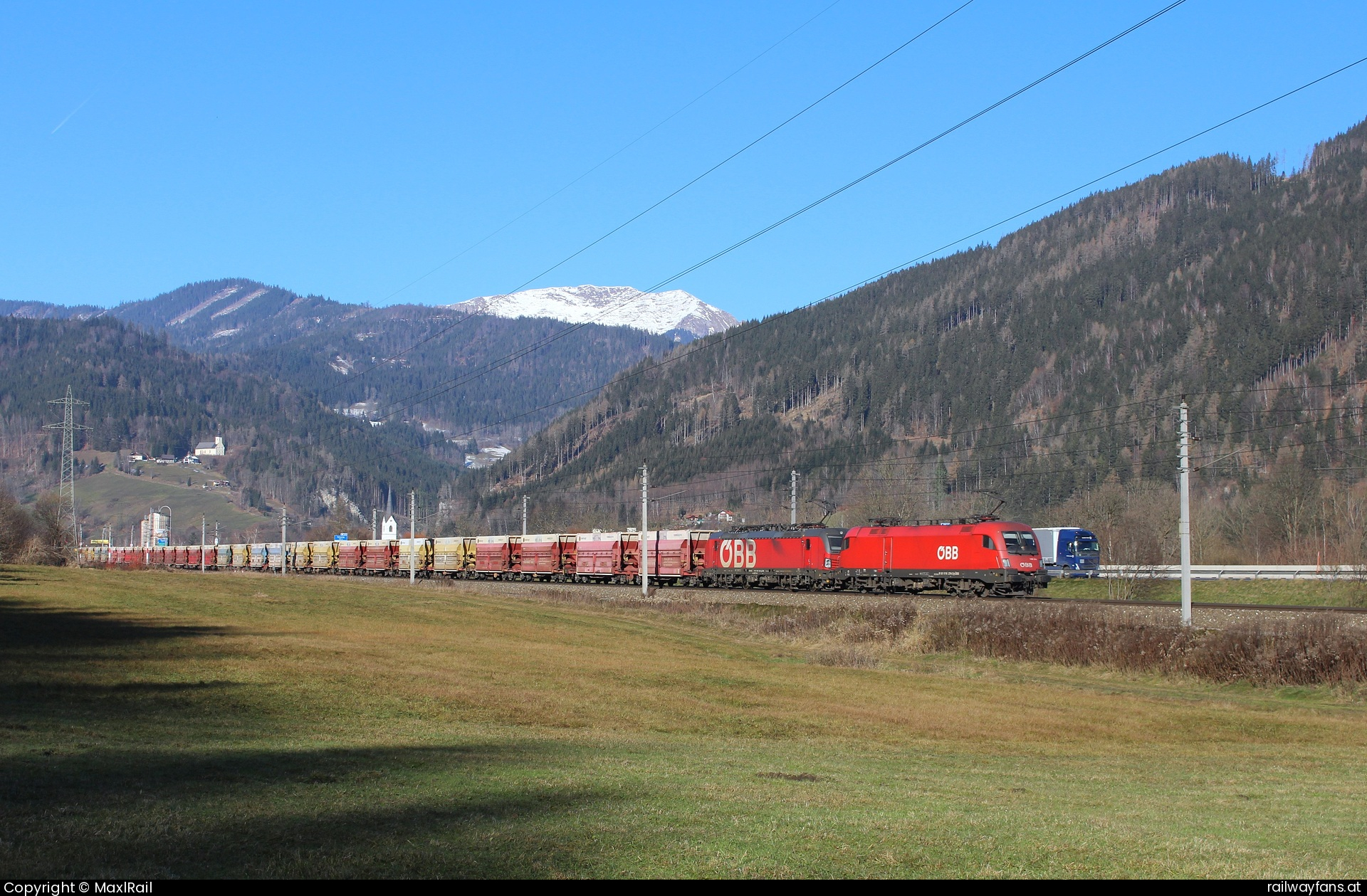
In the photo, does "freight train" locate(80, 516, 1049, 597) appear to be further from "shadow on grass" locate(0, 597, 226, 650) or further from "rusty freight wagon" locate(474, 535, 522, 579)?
"shadow on grass" locate(0, 597, 226, 650)

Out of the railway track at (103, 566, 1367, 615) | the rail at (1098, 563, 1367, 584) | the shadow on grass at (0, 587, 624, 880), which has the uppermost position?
the shadow on grass at (0, 587, 624, 880)

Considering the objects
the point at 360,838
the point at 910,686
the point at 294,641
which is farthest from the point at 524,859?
the point at 910,686

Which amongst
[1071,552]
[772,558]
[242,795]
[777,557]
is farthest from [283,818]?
[1071,552]

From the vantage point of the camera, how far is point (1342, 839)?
13.3 meters

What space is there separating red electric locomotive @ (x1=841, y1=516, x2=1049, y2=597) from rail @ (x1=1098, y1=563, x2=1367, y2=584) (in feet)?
37.0

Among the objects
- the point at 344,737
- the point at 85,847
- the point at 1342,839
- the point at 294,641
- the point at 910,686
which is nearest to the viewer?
the point at 85,847

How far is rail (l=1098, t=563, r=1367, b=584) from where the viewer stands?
205 ft

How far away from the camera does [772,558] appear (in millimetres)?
72062

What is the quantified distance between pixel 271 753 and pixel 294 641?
16.1 meters

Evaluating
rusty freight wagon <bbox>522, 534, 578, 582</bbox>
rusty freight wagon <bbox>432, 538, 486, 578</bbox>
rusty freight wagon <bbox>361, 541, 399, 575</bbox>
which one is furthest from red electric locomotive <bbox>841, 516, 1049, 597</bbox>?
rusty freight wagon <bbox>361, 541, 399, 575</bbox>

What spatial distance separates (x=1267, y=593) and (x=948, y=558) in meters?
18.5

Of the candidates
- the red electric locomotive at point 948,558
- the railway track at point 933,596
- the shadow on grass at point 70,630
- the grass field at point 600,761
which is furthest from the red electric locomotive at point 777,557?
the shadow on grass at point 70,630

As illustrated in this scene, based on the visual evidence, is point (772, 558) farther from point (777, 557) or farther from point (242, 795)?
point (242, 795)

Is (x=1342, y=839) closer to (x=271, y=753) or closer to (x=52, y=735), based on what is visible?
(x=271, y=753)
